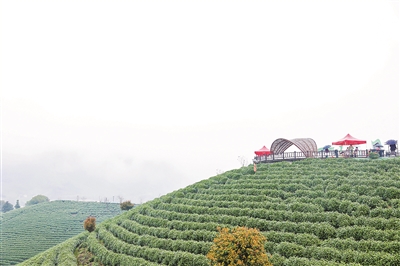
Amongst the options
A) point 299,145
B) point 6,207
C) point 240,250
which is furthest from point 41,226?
point 6,207

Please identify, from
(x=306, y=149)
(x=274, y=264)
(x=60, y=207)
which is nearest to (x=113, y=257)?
(x=274, y=264)

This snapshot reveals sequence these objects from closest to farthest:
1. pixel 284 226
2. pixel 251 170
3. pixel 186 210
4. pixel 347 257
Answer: pixel 347 257
pixel 284 226
pixel 186 210
pixel 251 170

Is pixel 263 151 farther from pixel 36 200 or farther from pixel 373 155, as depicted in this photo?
pixel 36 200

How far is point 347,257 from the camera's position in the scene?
1177cm

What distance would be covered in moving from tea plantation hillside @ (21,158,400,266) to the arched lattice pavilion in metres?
2.70

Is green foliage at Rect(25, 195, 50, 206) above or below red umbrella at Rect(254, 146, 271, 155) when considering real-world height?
below

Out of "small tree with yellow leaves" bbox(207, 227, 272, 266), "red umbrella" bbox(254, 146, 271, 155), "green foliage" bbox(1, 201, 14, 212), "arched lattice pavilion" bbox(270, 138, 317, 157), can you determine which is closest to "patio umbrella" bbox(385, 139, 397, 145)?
"arched lattice pavilion" bbox(270, 138, 317, 157)

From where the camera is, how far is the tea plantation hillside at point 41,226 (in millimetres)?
41562

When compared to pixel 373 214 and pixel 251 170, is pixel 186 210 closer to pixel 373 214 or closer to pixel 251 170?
pixel 251 170

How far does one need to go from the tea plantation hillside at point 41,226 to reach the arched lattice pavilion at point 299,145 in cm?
3488

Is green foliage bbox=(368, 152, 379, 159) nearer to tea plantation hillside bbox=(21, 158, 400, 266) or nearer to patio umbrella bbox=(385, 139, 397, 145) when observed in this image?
tea plantation hillside bbox=(21, 158, 400, 266)

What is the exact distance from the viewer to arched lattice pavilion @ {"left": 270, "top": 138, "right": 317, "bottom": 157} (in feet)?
81.5

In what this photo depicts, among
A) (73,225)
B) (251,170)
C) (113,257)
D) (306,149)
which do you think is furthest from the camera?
(73,225)

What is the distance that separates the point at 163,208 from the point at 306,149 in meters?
12.9
